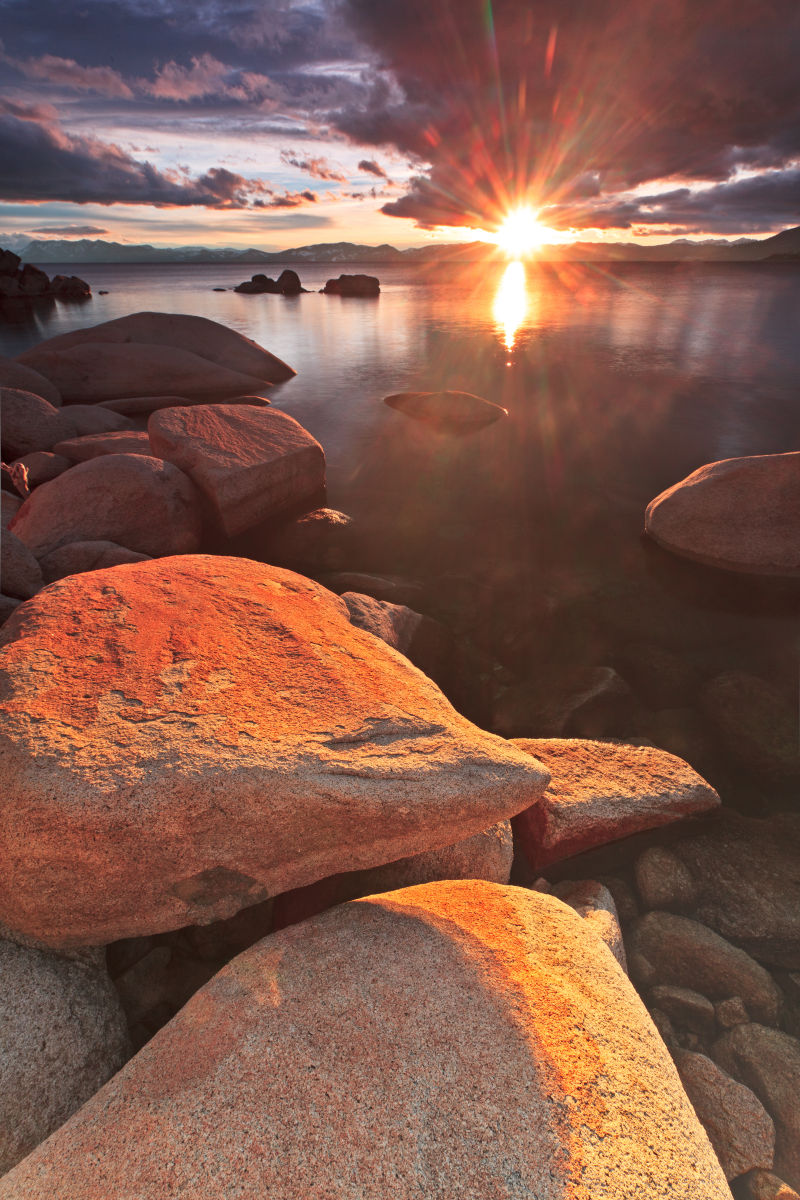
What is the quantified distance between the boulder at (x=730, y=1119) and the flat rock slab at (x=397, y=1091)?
96 cm

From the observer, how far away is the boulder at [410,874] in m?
3.06

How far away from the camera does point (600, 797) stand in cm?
395

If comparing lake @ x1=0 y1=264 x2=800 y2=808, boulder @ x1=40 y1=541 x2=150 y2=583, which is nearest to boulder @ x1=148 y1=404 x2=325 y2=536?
lake @ x1=0 y1=264 x2=800 y2=808

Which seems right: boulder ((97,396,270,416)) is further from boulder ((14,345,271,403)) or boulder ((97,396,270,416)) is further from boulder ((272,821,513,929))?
boulder ((272,821,513,929))

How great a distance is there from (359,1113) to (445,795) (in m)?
1.22

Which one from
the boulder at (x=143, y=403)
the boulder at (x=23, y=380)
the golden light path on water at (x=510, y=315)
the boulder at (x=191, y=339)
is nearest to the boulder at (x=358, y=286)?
the golden light path on water at (x=510, y=315)

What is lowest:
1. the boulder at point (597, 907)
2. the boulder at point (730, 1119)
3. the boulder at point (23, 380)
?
the boulder at point (730, 1119)

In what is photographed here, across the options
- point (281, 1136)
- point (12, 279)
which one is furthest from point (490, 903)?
point (12, 279)

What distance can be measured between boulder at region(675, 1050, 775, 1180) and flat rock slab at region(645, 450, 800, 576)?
627 cm

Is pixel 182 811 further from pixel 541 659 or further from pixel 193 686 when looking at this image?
pixel 541 659

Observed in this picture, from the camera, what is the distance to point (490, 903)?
273 centimetres

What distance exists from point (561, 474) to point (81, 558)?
29.7 feet

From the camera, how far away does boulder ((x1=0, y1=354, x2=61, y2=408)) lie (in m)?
13.2

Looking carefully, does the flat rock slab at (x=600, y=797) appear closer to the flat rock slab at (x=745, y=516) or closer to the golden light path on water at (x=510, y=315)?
the flat rock slab at (x=745, y=516)
